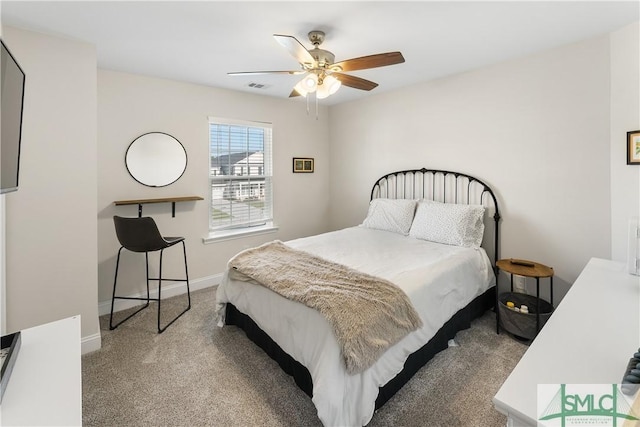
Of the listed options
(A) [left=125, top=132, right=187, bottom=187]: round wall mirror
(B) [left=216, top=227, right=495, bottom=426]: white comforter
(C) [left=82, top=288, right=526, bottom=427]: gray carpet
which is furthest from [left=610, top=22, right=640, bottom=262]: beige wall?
(A) [left=125, top=132, right=187, bottom=187]: round wall mirror

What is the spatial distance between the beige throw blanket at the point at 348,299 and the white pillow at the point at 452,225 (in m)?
1.26

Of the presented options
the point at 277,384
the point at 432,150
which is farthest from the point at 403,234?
the point at 277,384

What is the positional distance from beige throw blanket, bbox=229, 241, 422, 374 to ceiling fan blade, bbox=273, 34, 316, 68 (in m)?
1.43

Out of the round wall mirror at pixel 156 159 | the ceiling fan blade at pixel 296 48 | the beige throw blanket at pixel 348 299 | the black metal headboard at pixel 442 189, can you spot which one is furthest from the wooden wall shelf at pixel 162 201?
the black metal headboard at pixel 442 189

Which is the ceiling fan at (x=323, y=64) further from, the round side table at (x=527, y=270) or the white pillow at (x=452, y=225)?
the round side table at (x=527, y=270)

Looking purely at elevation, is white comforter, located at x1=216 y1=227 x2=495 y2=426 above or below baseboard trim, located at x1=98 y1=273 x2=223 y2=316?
above

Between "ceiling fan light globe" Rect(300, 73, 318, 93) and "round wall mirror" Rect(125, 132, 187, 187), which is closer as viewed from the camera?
"ceiling fan light globe" Rect(300, 73, 318, 93)

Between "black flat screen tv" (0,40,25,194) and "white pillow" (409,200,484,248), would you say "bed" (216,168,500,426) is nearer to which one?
"white pillow" (409,200,484,248)

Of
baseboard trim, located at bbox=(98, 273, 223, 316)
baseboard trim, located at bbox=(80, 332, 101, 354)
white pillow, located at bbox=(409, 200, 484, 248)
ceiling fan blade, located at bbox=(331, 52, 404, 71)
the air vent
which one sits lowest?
baseboard trim, located at bbox=(80, 332, 101, 354)

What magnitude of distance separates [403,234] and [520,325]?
1.32 metres

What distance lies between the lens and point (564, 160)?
98.8 inches

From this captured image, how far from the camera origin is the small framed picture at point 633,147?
2106 millimetres

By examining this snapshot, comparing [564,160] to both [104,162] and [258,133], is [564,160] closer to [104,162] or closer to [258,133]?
[258,133]

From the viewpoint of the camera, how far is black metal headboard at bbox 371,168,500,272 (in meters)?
3.01
